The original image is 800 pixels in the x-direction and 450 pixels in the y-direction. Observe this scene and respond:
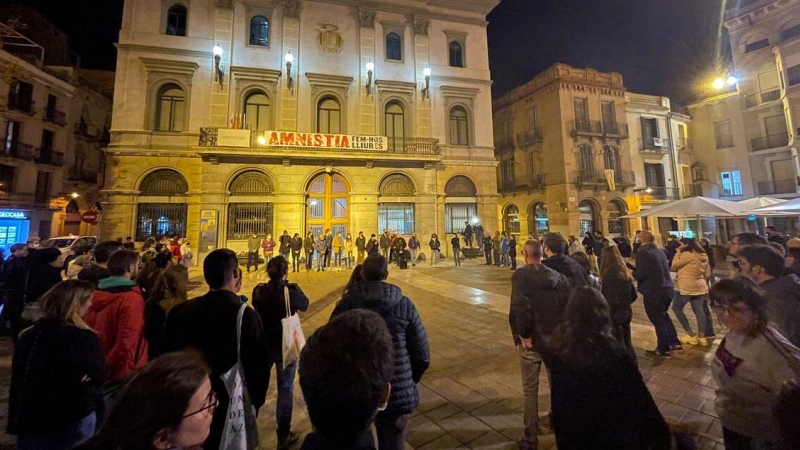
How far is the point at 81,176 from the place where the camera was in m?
25.1

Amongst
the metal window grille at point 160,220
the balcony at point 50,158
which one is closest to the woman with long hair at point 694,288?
the metal window grille at point 160,220

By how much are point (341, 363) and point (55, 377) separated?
82.8 inches

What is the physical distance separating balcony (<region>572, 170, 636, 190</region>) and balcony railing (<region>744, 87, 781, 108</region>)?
8.86m

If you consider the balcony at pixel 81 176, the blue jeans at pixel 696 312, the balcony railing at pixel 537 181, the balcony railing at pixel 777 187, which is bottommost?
the blue jeans at pixel 696 312

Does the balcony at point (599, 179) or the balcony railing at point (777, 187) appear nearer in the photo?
the balcony railing at point (777, 187)

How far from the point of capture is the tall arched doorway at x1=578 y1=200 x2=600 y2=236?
2334 cm

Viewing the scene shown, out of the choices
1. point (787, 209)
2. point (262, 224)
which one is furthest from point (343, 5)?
point (787, 209)

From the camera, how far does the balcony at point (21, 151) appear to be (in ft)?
68.3

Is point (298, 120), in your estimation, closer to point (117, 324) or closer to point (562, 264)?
point (117, 324)

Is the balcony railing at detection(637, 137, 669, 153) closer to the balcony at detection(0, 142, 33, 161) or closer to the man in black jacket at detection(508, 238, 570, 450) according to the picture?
the man in black jacket at detection(508, 238, 570, 450)

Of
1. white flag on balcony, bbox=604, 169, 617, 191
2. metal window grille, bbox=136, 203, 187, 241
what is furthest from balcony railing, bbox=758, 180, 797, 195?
metal window grille, bbox=136, 203, 187, 241

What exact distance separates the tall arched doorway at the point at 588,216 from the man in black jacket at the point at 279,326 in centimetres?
2461

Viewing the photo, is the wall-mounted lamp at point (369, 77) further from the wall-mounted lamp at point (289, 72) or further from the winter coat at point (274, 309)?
the winter coat at point (274, 309)

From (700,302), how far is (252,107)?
61.3 feet
